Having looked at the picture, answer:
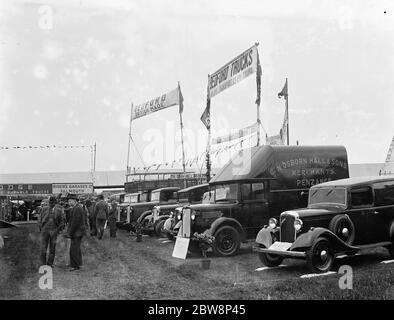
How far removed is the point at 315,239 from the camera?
680 centimetres

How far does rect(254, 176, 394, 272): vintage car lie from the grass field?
36 centimetres

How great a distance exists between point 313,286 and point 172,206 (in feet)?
27.7

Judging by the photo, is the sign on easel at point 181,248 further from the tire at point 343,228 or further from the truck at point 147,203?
the truck at point 147,203

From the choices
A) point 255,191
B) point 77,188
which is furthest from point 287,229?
point 77,188

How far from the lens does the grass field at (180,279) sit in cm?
550

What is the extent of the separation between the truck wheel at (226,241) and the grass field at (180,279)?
0.26m

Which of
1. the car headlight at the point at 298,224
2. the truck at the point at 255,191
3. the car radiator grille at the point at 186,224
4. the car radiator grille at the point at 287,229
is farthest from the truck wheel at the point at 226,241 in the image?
the car headlight at the point at 298,224

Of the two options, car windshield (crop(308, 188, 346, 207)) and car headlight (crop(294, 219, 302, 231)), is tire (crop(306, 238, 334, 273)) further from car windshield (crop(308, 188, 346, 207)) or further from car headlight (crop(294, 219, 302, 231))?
car windshield (crop(308, 188, 346, 207))

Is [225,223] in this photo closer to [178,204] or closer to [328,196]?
[328,196]

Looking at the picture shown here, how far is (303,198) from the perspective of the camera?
1017cm

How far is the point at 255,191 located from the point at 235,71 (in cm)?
319

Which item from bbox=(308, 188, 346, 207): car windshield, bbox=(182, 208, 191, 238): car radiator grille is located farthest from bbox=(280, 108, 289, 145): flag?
bbox=(308, 188, 346, 207): car windshield
